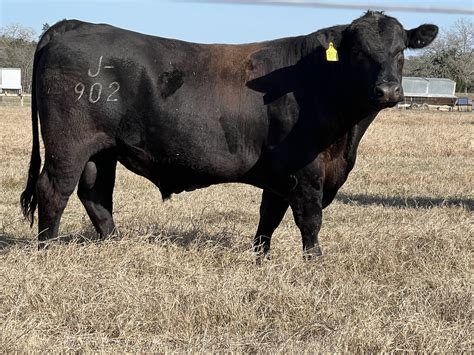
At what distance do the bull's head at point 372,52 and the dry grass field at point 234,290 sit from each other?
1326 mm

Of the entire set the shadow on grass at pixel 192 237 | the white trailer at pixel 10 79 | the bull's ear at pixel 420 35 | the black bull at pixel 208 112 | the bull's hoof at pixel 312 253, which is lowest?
the white trailer at pixel 10 79

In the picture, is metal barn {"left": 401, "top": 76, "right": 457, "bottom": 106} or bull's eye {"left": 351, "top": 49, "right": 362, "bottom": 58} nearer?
bull's eye {"left": 351, "top": 49, "right": 362, "bottom": 58}

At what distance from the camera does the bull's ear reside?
627 centimetres

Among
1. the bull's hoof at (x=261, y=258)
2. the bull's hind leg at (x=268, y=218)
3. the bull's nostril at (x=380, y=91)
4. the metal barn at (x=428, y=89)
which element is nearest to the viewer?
the bull's nostril at (x=380, y=91)

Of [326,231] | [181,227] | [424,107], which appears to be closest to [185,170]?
[181,227]

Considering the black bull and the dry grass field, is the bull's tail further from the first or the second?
the dry grass field

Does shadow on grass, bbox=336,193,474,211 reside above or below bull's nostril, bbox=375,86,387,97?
below

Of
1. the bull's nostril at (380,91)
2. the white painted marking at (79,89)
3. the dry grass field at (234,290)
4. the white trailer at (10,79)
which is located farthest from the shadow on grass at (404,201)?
the white trailer at (10,79)

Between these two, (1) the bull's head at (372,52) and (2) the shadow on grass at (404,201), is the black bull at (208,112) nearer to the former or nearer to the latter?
(1) the bull's head at (372,52)

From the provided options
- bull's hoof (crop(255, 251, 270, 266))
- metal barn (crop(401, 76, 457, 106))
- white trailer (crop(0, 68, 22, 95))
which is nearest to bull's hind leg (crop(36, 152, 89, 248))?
bull's hoof (crop(255, 251, 270, 266))

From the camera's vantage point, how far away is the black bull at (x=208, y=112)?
19.7 ft

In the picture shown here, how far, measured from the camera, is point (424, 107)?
6631 cm

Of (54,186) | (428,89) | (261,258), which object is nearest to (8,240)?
(54,186)

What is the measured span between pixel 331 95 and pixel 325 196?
865mm
